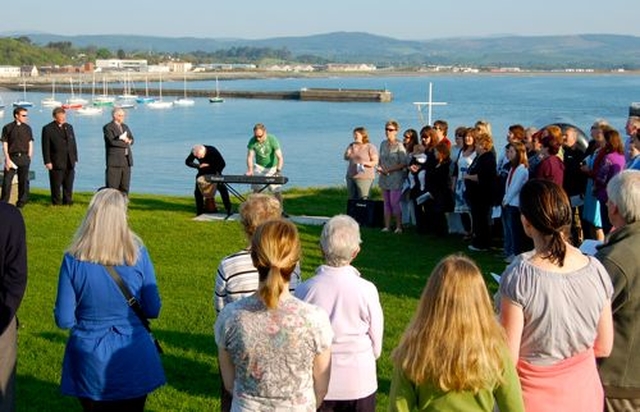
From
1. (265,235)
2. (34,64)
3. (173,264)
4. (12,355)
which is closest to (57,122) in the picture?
(173,264)

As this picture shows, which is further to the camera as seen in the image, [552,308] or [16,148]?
[16,148]

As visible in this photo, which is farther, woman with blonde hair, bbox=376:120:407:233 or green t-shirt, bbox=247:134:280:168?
green t-shirt, bbox=247:134:280:168

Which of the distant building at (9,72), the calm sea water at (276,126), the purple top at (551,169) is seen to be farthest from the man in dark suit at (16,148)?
the distant building at (9,72)

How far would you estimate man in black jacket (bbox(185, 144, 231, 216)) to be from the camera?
14.1 m

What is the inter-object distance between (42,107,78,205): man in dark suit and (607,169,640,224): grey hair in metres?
11.8

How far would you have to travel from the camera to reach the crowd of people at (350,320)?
3330mm

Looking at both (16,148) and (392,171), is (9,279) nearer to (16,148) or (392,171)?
(392,171)

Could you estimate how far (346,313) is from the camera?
4.50m

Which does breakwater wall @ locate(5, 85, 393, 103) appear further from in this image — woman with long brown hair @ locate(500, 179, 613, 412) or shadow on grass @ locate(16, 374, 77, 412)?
woman with long brown hair @ locate(500, 179, 613, 412)

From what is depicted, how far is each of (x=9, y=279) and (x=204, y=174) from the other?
9.59 metres

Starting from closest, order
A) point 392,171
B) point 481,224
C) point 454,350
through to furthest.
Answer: point 454,350 → point 481,224 → point 392,171

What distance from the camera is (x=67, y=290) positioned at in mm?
4562

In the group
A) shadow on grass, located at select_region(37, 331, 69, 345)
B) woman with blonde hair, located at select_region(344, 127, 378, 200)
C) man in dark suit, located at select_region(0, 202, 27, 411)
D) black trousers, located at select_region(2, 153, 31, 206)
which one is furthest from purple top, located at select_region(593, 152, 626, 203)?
black trousers, located at select_region(2, 153, 31, 206)

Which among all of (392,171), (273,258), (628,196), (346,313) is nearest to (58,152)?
(392,171)
